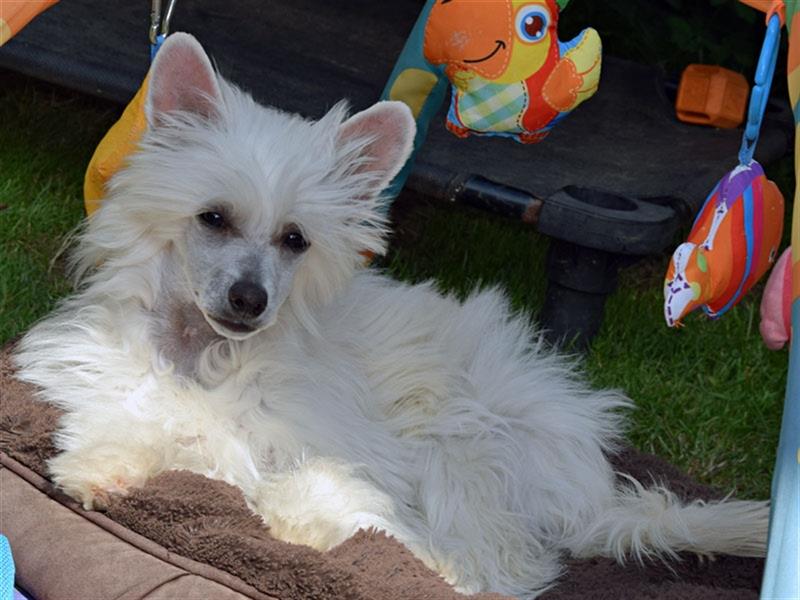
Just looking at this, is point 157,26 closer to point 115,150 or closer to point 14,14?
point 115,150

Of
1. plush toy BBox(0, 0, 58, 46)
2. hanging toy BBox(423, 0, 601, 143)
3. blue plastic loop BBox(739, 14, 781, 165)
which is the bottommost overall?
plush toy BBox(0, 0, 58, 46)

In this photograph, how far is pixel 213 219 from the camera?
2.68 m

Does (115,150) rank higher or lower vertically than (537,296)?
higher

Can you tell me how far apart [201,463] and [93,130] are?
2.58 meters

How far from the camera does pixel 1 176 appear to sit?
4.38 m

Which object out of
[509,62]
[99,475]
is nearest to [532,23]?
[509,62]

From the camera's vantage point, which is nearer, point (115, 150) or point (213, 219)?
point (213, 219)

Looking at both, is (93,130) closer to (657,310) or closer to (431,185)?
(431,185)

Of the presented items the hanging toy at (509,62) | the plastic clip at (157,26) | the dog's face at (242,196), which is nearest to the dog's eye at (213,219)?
the dog's face at (242,196)

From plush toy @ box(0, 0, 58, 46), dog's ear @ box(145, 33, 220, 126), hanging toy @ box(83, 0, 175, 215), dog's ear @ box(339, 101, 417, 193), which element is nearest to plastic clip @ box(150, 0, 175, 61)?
hanging toy @ box(83, 0, 175, 215)

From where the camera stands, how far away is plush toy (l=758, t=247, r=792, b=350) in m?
2.43

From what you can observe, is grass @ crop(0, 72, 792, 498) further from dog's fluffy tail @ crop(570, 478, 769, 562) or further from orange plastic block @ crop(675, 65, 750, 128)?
dog's fluffy tail @ crop(570, 478, 769, 562)

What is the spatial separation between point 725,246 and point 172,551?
123cm

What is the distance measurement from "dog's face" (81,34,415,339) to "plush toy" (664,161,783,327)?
0.65 meters
